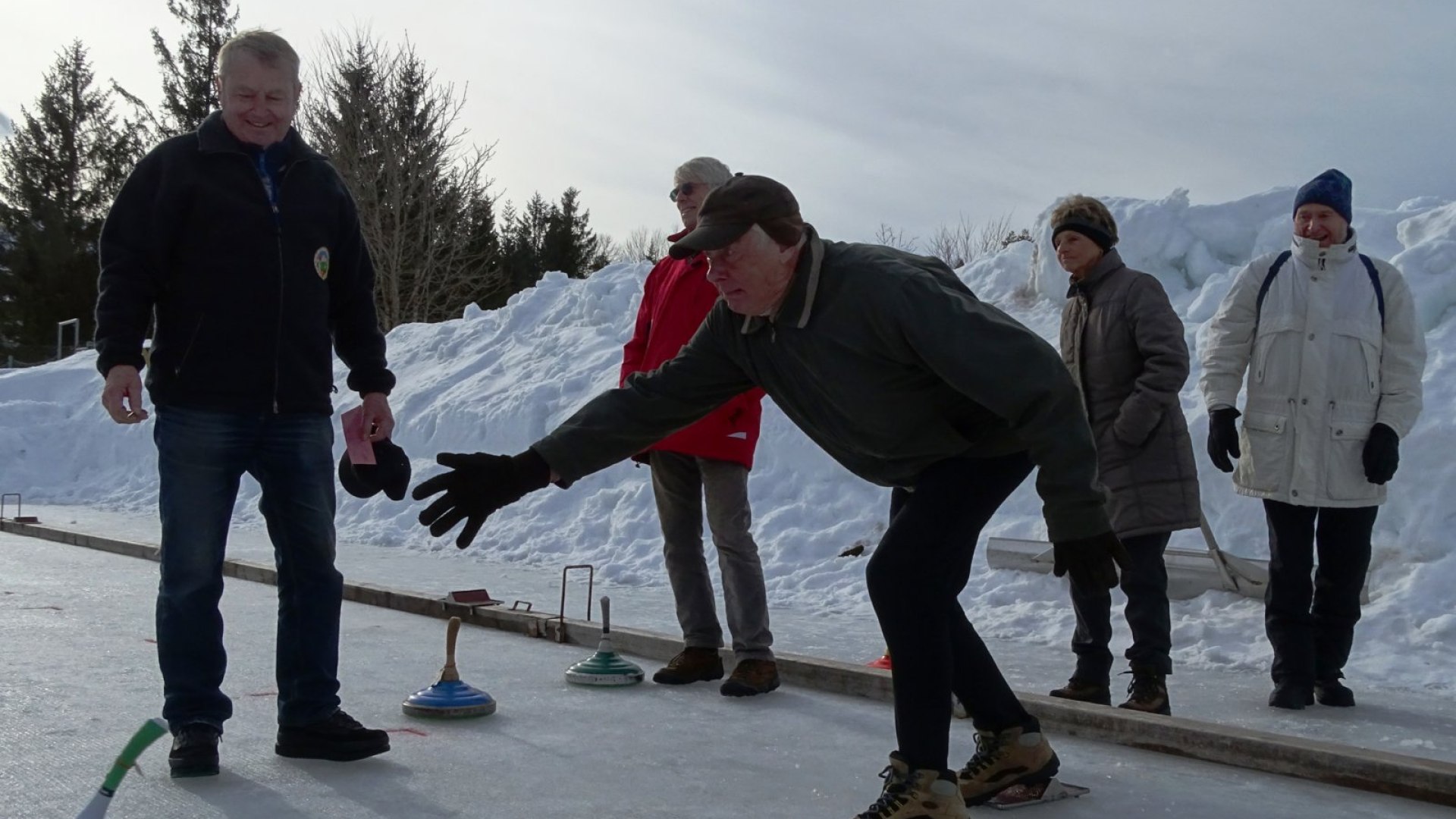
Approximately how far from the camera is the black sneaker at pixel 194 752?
132 inches

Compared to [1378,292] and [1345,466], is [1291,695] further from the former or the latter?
[1378,292]

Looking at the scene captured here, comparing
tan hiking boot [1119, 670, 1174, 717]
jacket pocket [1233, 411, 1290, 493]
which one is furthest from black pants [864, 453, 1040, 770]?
jacket pocket [1233, 411, 1290, 493]

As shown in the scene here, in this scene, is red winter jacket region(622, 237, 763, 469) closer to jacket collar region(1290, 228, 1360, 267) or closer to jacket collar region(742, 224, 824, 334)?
jacket collar region(742, 224, 824, 334)

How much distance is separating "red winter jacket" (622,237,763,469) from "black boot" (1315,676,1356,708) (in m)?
2.06

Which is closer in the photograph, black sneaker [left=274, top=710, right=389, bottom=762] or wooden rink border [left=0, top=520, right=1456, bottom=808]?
wooden rink border [left=0, top=520, right=1456, bottom=808]

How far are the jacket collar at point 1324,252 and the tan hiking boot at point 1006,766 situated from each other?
2.37m

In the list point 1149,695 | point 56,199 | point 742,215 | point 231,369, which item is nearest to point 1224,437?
point 1149,695

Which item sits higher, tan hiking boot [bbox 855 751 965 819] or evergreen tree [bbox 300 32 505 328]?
evergreen tree [bbox 300 32 505 328]

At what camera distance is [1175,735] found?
383 centimetres

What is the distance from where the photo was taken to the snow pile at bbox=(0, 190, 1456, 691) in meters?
6.03

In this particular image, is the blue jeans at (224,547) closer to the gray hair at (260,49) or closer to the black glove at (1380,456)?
the gray hair at (260,49)

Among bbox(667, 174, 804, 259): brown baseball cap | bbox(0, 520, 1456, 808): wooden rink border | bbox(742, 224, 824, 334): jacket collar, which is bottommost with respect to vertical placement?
bbox(0, 520, 1456, 808): wooden rink border

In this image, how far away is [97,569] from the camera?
8.24m

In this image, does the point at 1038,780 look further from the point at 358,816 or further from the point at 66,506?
the point at 66,506
